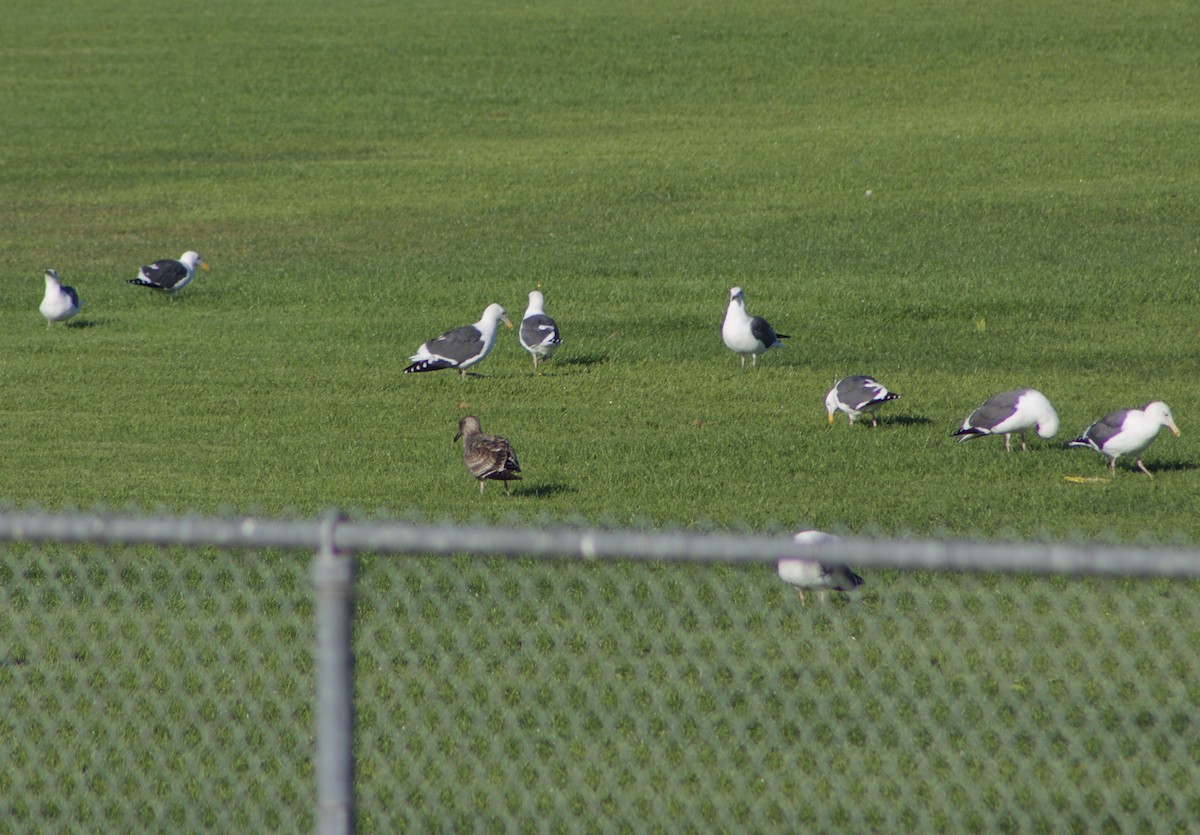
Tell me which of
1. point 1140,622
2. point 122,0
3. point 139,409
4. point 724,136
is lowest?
point 1140,622

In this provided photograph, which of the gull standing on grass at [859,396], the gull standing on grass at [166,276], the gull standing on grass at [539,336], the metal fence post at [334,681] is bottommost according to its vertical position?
the metal fence post at [334,681]

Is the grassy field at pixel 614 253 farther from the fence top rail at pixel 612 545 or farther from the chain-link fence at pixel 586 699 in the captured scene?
the fence top rail at pixel 612 545

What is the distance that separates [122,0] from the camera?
1818 inches

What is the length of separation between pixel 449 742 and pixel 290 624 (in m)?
1.80

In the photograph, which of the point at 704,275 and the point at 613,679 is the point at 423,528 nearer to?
the point at 613,679

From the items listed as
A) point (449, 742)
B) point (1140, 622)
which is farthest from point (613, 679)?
point (1140, 622)

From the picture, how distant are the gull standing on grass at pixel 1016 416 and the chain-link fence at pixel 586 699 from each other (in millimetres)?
3358

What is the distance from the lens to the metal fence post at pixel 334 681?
419 centimetres

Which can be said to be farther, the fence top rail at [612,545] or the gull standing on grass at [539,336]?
the gull standing on grass at [539,336]

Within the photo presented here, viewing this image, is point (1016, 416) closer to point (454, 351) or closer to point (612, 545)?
point (454, 351)

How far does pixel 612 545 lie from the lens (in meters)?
4.12

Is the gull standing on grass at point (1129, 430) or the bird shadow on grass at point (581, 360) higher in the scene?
the bird shadow on grass at point (581, 360)

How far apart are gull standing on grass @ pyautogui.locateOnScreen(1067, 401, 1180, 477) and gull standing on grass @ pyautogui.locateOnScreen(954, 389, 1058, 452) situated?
1.50ft

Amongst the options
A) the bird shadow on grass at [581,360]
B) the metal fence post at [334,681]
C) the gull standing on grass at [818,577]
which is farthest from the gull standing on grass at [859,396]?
the metal fence post at [334,681]
